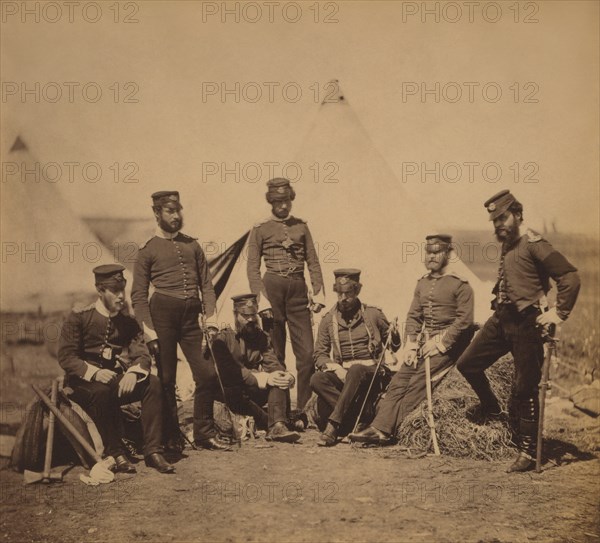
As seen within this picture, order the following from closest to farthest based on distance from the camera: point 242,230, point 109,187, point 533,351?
point 533,351 → point 109,187 → point 242,230

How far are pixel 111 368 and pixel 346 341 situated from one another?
1577mm

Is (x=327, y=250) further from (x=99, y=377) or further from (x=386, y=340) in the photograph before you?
(x=99, y=377)

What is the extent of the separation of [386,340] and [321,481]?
1128mm

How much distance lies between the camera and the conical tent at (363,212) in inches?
182

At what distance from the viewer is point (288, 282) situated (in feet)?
15.8

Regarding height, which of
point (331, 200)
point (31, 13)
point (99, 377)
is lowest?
point (99, 377)

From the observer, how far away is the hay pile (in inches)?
166

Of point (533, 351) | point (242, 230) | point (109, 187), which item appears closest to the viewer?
point (533, 351)

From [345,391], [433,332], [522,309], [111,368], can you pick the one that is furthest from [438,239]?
[111,368]

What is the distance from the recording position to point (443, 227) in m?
4.64

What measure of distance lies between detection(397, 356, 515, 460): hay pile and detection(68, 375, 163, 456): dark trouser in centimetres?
155

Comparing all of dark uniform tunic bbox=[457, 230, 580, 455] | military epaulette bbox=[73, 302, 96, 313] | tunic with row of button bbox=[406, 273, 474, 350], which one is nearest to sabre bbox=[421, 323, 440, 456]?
tunic with row of button bbox=[406, 273, 474, 350]

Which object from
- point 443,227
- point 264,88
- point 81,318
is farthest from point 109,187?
point 443,227

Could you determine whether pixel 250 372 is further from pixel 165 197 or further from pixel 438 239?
pixel 438 239
